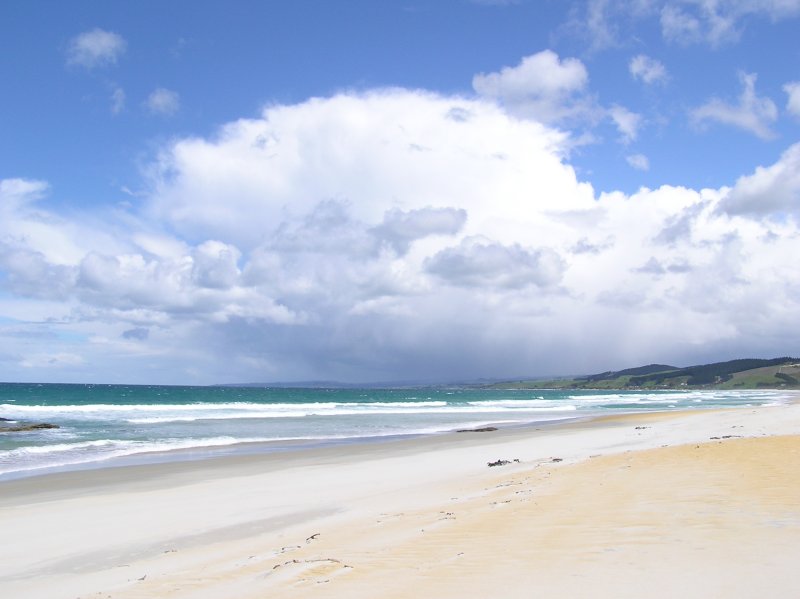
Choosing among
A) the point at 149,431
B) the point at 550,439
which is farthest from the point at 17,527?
the point at 149,431

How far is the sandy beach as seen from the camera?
19.5 feet

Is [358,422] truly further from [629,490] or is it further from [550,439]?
[629,490]

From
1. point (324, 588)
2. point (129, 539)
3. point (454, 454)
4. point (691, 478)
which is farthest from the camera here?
point (454, 454)

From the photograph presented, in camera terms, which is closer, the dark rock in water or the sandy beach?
the sandy beach

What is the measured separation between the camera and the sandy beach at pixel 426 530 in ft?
19.5

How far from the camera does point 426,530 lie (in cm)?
872

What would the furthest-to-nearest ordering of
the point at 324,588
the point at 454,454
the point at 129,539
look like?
the point at 454,454 → the point at 129,539 → the point at 324,588

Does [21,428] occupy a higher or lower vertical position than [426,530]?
lower

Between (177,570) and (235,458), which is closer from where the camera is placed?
(177,570)

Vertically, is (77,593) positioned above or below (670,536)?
below

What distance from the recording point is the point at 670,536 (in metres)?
7.02

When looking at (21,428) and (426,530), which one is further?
(21,428)

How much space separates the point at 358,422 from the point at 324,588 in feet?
121

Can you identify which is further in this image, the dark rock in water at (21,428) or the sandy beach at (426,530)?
the dark rock in water at (21,428)
